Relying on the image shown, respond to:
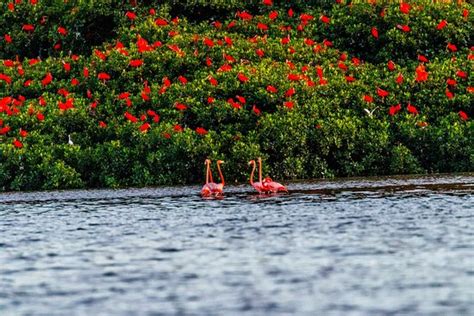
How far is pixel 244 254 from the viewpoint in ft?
42.8

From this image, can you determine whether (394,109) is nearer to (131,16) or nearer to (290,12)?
(290,12)

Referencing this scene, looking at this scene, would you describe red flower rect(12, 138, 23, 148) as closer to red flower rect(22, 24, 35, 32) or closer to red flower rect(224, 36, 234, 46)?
red flower rect(224, 36, 234, 46)

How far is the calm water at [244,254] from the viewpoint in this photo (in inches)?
413

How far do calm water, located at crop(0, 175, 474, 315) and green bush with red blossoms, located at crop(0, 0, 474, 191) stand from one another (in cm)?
258

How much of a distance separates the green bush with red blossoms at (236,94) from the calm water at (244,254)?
2578mm

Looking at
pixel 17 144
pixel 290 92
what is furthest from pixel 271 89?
pixel 17 144

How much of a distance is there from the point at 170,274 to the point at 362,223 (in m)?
4.31

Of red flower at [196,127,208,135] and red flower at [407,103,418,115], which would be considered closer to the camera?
red flower at [196,127,208,135]

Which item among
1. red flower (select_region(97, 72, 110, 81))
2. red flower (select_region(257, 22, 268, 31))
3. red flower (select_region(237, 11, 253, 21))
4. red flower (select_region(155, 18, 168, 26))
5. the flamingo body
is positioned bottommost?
the flamingo body

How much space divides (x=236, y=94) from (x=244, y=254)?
448 inches

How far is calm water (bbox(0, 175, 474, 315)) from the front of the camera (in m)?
10.5

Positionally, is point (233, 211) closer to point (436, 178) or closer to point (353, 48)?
point (436, 178)

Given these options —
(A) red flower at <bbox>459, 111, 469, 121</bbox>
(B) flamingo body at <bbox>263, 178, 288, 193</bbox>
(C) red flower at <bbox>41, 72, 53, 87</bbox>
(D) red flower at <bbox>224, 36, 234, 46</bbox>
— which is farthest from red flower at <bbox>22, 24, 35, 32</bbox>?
(A) red flower at <bbox>459, 111, 469, 121</bbox>

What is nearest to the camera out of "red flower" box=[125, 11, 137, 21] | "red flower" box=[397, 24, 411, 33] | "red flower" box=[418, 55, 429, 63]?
"red flower" box=[418, 55, 429, 63]
